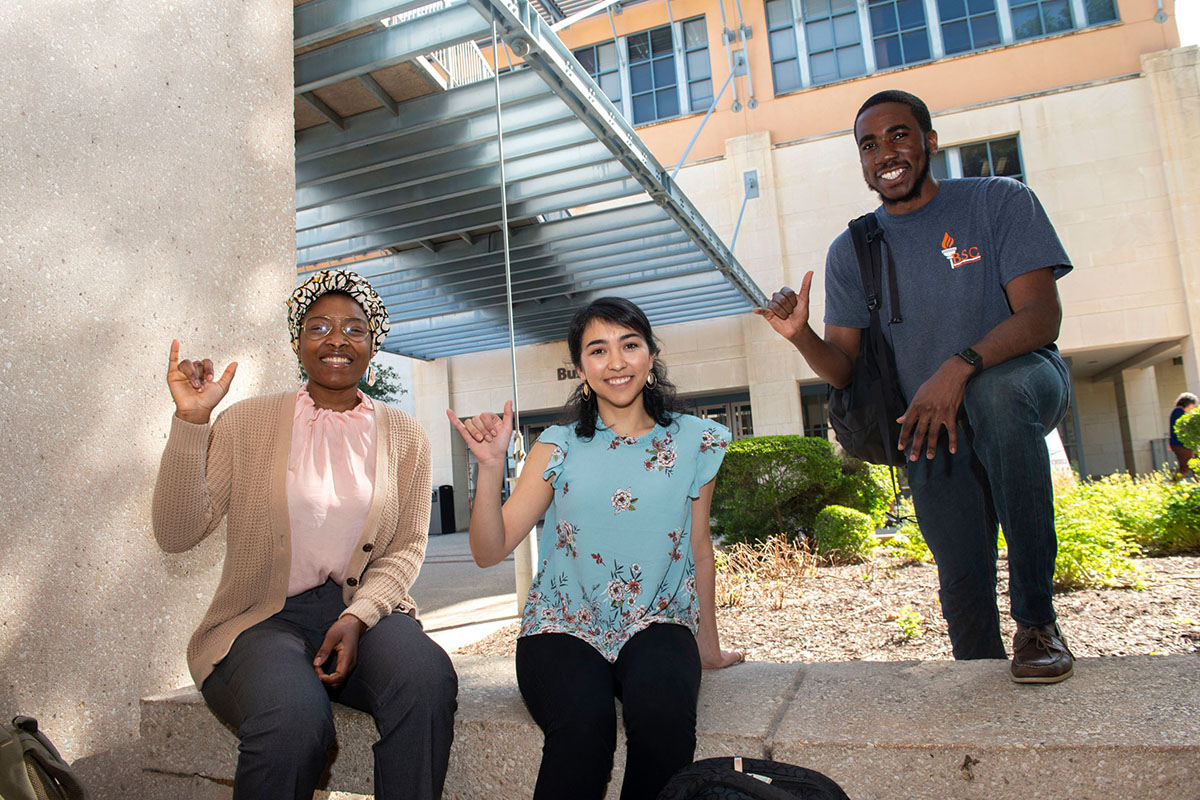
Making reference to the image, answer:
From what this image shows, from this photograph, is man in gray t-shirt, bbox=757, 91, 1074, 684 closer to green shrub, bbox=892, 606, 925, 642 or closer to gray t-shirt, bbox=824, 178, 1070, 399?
gray t-shirt, bbox=824, 178, 1070, 399

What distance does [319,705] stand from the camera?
2.07 m

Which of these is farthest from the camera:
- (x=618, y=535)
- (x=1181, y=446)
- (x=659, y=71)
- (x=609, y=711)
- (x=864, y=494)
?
(x=659, y=71)

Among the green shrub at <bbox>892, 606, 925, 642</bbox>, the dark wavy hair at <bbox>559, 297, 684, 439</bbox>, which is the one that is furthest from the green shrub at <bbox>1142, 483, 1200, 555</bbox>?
the dark wavy hair at <bbox>559, 297, 684, 439</bbox>

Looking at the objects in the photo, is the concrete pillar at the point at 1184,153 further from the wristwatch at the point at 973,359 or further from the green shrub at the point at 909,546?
the wristwatch at the point at 973,359

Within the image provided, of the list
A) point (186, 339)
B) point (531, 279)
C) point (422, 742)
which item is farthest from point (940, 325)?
point (531, 279)

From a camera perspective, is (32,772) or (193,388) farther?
(193,388)

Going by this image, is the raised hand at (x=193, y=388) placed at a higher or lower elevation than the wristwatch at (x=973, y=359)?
higher

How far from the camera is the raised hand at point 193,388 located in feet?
7.55

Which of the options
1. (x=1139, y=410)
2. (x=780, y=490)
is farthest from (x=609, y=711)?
(x=1139, y=410)

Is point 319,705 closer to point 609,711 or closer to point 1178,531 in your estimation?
point 609,711

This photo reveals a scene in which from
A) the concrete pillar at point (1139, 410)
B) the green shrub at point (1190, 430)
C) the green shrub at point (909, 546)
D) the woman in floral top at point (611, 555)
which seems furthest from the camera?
the concrete pillar at point (1139, 410)

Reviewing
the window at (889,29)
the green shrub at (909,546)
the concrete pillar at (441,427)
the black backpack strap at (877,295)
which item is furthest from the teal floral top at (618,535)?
the window at (889,29)

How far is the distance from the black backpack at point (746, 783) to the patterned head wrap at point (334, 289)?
65.6 inches

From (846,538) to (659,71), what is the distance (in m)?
14.1
